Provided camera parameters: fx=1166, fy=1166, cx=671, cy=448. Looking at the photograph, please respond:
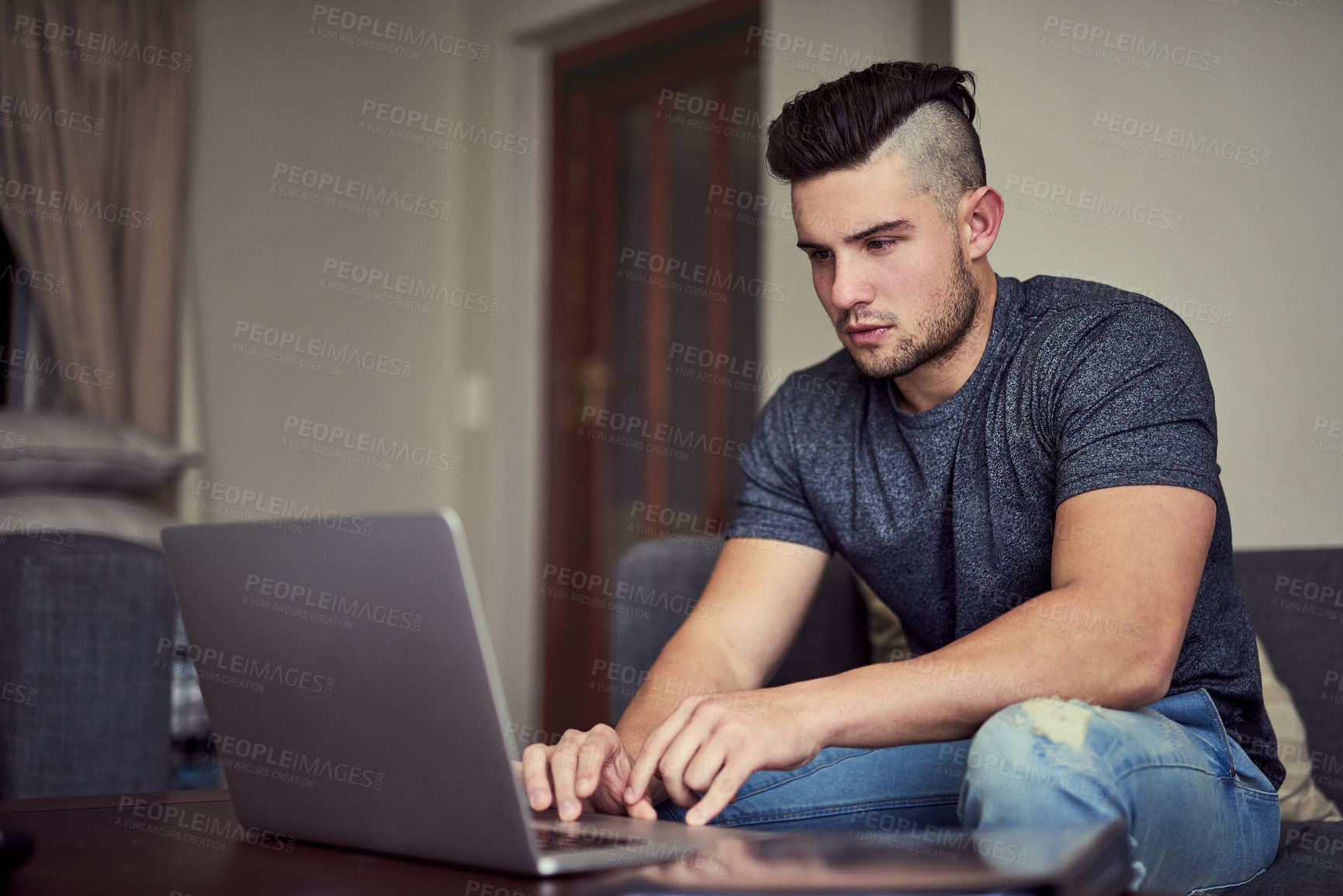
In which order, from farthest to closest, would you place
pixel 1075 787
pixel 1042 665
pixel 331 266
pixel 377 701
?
pixel 331 266 → pixel 1042 665 → pixel 1075 787 → pixel 377 701

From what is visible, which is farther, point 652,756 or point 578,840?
point 652,756

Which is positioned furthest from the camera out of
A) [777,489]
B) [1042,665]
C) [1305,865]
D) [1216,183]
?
[1216,183]

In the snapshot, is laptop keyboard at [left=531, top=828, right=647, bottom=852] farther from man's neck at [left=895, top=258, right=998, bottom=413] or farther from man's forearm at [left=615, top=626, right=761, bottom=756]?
man's neck at [left=895, top=258, right=998, bottom=413]

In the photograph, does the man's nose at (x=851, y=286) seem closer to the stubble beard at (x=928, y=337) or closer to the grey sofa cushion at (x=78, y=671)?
the stubble beard at (x=928, y=337)

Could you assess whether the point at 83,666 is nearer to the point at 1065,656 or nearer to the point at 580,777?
the point at 580,777

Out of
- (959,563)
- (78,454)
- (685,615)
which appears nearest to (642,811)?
(959,563)

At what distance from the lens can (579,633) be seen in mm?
3602

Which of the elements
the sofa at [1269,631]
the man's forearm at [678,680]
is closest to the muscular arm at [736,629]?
the man's forearm at [678,680]

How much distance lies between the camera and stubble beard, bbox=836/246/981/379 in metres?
1.32

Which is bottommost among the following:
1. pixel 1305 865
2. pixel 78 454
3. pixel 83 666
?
pixel 1305 865

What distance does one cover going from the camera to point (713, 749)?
2.85 ft

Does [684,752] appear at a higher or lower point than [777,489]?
lower

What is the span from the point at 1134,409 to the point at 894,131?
426 millimetres

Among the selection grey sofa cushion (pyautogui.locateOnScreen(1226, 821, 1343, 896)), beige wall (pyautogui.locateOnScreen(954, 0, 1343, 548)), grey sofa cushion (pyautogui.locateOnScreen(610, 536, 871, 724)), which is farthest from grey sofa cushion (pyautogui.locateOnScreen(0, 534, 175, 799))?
beige wall (pyautogui.locateOnScreen(954, 0, 1343, 548))
